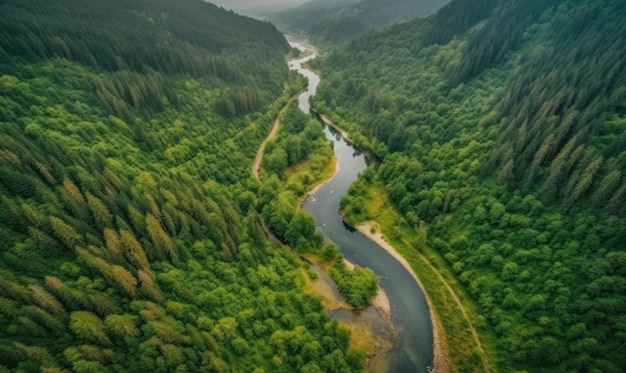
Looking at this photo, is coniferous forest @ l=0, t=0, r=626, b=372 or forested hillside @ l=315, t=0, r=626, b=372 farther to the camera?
forested hillside @ l=315, t=0, r=626, b=372

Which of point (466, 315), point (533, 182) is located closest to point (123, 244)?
point (466, 315)

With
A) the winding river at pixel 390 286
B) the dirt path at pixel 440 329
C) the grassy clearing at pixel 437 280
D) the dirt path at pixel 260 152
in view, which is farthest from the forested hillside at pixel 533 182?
the dirt path at pixel 260 152

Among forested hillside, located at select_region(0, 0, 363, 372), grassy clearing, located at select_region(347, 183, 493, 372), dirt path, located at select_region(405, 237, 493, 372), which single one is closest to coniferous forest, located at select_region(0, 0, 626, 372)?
forested hillside, located at select_region(0, 0, 363, 372)

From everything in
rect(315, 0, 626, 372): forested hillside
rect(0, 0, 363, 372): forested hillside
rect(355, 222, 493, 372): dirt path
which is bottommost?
rect(0, 0, 363, 372): forested hillside

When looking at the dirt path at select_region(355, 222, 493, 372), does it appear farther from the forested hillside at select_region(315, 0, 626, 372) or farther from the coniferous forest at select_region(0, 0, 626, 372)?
the forested hillside at select_region(315, 0, 626, 372)

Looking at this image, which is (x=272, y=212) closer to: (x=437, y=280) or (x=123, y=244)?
(x=123, y=244)

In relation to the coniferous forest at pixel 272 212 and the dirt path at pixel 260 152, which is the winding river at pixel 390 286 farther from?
the dirt path at pixel 260 152

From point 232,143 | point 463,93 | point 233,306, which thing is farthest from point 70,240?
point 463,93

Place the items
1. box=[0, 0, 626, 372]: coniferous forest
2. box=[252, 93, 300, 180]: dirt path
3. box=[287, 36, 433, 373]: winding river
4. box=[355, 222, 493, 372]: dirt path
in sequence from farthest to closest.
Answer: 1. box=[252, 93, 300, 180]: dirt path
2. box=[287, 36, 433, 373]: winding river
3. box=[355, 222, 493, 372]: dirt path
4. box=[0, 0, 626, 372]: coniferous forest
